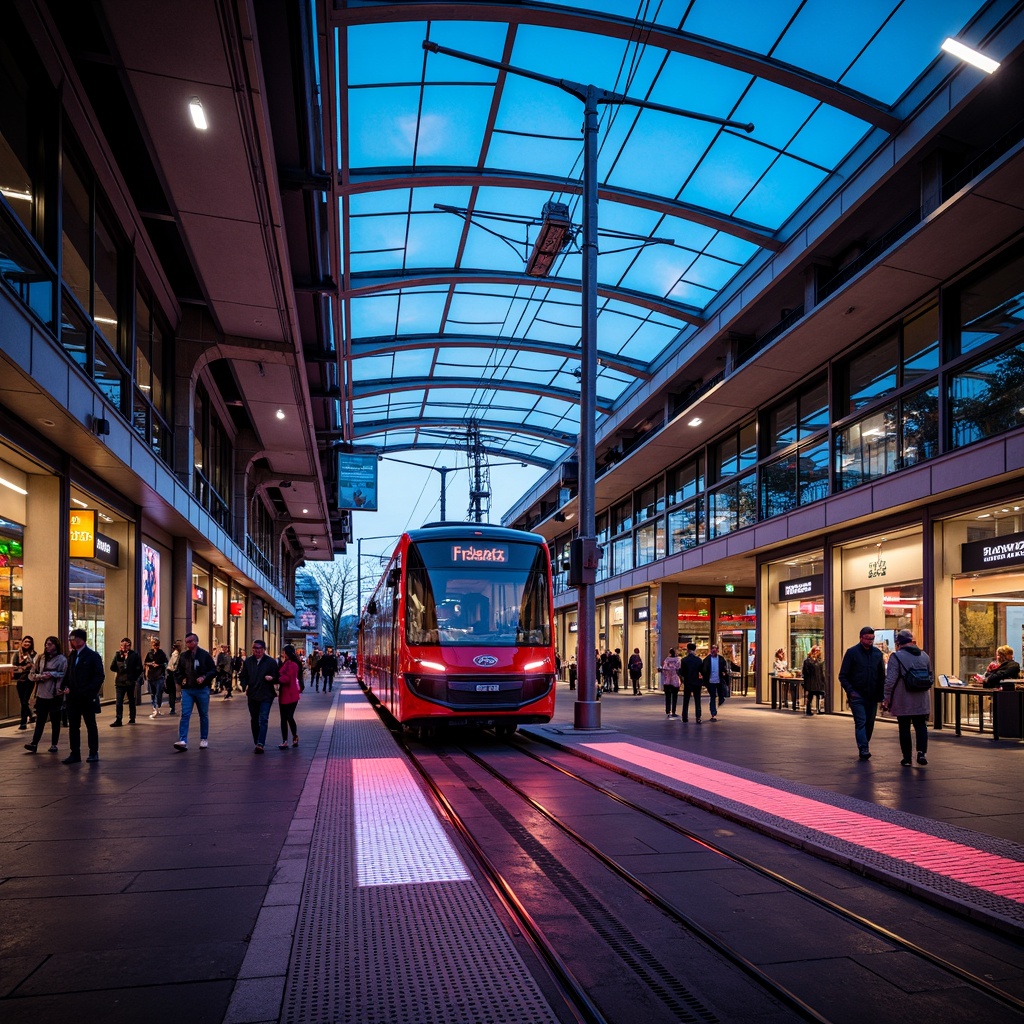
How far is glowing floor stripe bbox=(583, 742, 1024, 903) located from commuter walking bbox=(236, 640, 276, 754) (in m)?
5.98

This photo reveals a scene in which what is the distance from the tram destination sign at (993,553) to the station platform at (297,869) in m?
3.87

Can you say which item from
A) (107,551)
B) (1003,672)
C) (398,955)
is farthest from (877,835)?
(107,551)

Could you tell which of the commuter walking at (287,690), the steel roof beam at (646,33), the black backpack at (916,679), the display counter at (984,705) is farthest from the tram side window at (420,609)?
the display counter at (984,705)

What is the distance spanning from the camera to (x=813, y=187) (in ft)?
61.4

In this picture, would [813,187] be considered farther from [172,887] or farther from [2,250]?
[172,887]

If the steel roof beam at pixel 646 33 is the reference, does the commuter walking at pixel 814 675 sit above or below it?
below

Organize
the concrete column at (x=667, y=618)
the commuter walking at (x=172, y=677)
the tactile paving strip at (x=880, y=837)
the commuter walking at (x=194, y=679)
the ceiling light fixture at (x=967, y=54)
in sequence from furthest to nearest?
the concrete column at (x=667, y=618) < the commuter walking at (x=172, y=677) < the commuter walking at (x=194, y=679) < the ceiling light fixture at (x=967, y=54) < the tactile paving strip at (x=880, y=837)

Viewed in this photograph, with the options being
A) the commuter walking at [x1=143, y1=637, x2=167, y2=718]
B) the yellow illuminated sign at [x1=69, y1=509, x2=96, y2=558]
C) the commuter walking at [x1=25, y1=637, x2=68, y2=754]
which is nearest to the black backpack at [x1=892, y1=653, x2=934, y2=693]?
the commuter walking at [x1=25, y1=637, x2=68, y2=754]

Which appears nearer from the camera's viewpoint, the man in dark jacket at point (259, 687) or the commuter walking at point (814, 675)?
the man in dark jacket at point (259, 687)

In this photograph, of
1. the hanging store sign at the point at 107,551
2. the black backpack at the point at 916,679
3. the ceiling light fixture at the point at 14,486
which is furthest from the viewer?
the hanging store sign at the point at 107,551

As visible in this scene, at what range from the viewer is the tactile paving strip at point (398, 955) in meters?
3.94

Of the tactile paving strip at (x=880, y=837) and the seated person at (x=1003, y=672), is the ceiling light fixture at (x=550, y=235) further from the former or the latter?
the seated person at (x=1003, y=672)

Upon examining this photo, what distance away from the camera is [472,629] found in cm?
1436

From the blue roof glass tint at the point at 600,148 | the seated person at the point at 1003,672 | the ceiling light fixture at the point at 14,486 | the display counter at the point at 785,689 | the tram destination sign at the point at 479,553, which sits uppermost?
the blue roof glass tint at the point at 600,148
